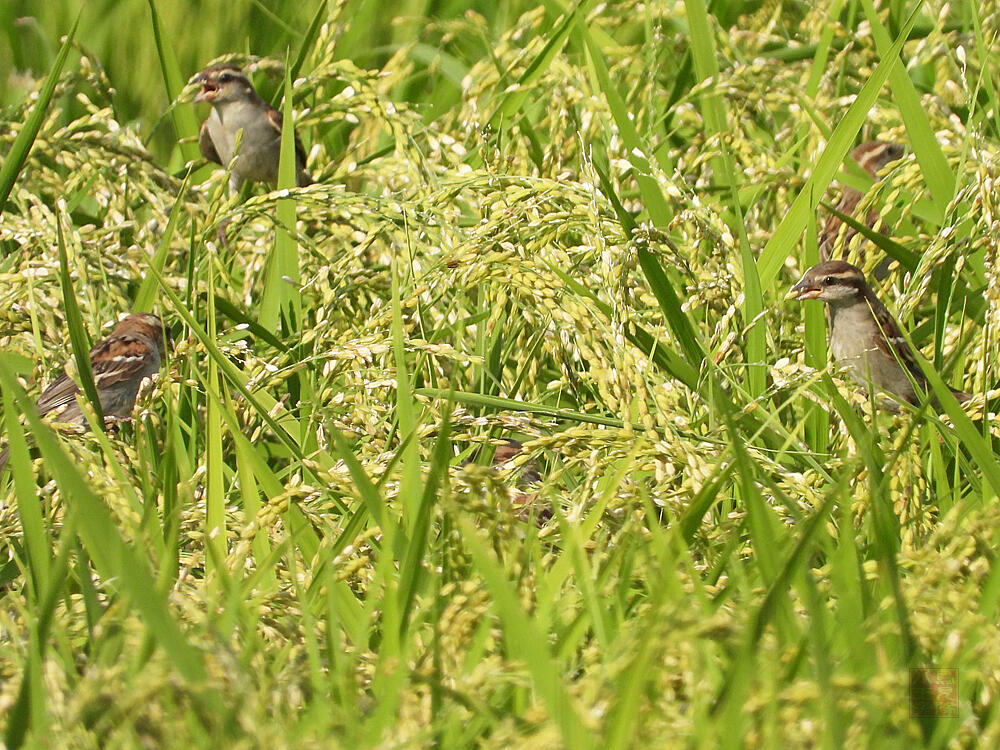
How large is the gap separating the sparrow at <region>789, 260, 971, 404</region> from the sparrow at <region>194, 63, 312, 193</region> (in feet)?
8.60

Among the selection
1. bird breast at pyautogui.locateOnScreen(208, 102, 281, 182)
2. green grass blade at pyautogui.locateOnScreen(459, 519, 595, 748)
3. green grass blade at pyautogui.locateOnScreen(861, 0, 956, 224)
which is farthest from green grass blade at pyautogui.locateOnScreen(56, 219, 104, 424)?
bird breast at pyautogui.locateOnScreen(208, 102, 281, 182)

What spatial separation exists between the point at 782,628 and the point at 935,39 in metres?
3.26

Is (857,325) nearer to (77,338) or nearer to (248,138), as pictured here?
(77,338)

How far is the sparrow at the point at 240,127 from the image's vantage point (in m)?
5.93

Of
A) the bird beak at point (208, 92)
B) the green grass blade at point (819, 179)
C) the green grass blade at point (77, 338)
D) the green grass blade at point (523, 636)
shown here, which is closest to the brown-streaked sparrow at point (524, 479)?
the green grass blade at point (523, 636)

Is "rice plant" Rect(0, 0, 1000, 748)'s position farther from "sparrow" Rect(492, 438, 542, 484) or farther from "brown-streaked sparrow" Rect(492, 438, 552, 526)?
"sparrow" Rect(492, 438, 542, 484)

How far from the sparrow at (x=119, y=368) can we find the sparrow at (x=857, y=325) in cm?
215

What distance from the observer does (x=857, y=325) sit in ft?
13.9

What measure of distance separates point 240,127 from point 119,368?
2069mm

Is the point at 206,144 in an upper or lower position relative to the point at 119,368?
upper

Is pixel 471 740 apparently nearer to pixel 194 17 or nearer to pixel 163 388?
pixel 163 388

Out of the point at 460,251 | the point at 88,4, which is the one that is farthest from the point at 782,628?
the point at 88,4

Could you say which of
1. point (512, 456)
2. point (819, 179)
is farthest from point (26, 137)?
point (819, 179)

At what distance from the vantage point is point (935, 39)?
4676mm
